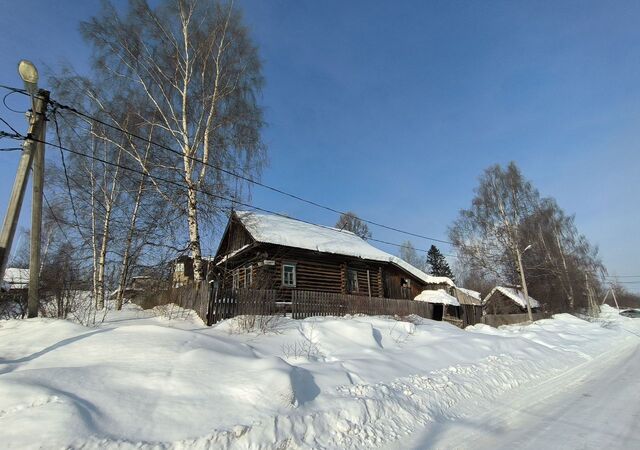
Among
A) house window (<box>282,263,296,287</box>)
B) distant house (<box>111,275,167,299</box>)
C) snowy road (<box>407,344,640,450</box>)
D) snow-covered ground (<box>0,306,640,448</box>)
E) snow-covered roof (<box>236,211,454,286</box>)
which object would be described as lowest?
snowy road (<box>407,344,640,450</box>)

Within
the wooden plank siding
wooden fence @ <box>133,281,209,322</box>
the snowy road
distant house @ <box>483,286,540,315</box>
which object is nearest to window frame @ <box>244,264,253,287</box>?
the wooden plank siding

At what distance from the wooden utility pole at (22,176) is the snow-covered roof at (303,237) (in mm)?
10457

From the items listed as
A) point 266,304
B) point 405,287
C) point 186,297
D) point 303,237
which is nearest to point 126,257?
point 186,297

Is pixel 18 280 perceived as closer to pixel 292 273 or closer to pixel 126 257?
pixel 126 257

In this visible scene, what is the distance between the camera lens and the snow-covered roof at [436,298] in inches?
969

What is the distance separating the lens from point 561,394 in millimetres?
7504

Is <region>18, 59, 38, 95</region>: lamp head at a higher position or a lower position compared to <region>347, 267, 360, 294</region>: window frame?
higher

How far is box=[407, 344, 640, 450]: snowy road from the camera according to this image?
4.85 meters

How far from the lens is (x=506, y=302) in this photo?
4069 cm

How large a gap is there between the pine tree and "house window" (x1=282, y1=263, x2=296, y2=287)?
4036cm

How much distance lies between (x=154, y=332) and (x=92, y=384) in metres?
2.52

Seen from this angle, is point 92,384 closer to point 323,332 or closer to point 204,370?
point 204,370

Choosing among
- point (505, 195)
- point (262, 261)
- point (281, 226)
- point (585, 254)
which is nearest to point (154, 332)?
point (262, 261)

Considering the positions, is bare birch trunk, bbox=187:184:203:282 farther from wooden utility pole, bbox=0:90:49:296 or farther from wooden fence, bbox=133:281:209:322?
wooden utility pole, bbox=0:90:49:296
